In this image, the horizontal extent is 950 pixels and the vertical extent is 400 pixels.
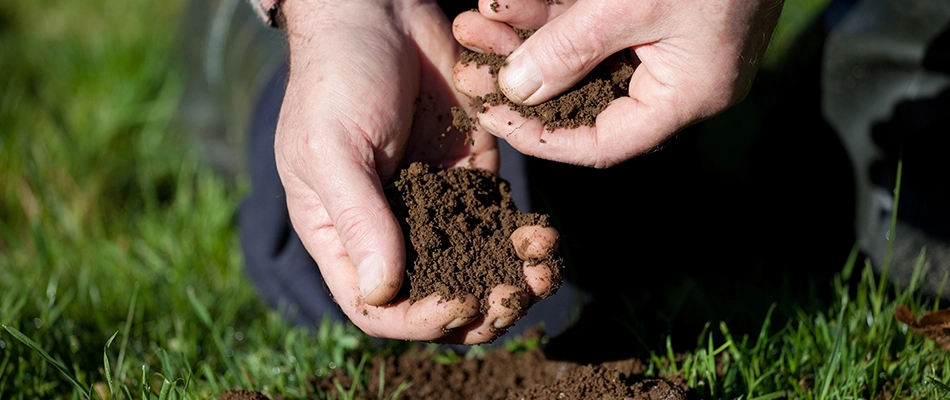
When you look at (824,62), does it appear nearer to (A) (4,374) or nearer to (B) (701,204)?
(B) (701,204)

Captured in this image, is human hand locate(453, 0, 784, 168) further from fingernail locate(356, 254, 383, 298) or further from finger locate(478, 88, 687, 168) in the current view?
fingernail locate(356, 254, 383, 298)

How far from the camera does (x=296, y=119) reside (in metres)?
1.71

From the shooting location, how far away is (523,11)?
5.78 ft

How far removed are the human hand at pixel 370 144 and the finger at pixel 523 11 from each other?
256mm

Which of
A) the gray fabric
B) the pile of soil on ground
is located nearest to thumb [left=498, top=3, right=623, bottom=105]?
the pile of soil on ground

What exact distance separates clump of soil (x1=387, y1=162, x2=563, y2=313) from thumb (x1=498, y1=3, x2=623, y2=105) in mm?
260

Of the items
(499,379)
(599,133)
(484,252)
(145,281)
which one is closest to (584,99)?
(599,133)

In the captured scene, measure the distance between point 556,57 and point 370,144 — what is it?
462 millimetres

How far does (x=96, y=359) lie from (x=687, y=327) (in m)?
1.67

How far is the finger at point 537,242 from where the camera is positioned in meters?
1.57

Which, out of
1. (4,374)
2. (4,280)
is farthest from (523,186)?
(4,280)

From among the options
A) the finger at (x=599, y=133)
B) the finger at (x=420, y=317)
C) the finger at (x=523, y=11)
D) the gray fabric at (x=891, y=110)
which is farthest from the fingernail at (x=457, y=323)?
the gray fabric at (x=891, y=110)

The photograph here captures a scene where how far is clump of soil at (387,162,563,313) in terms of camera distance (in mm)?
1582

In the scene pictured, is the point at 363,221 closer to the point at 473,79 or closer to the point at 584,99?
the point at 473,79
